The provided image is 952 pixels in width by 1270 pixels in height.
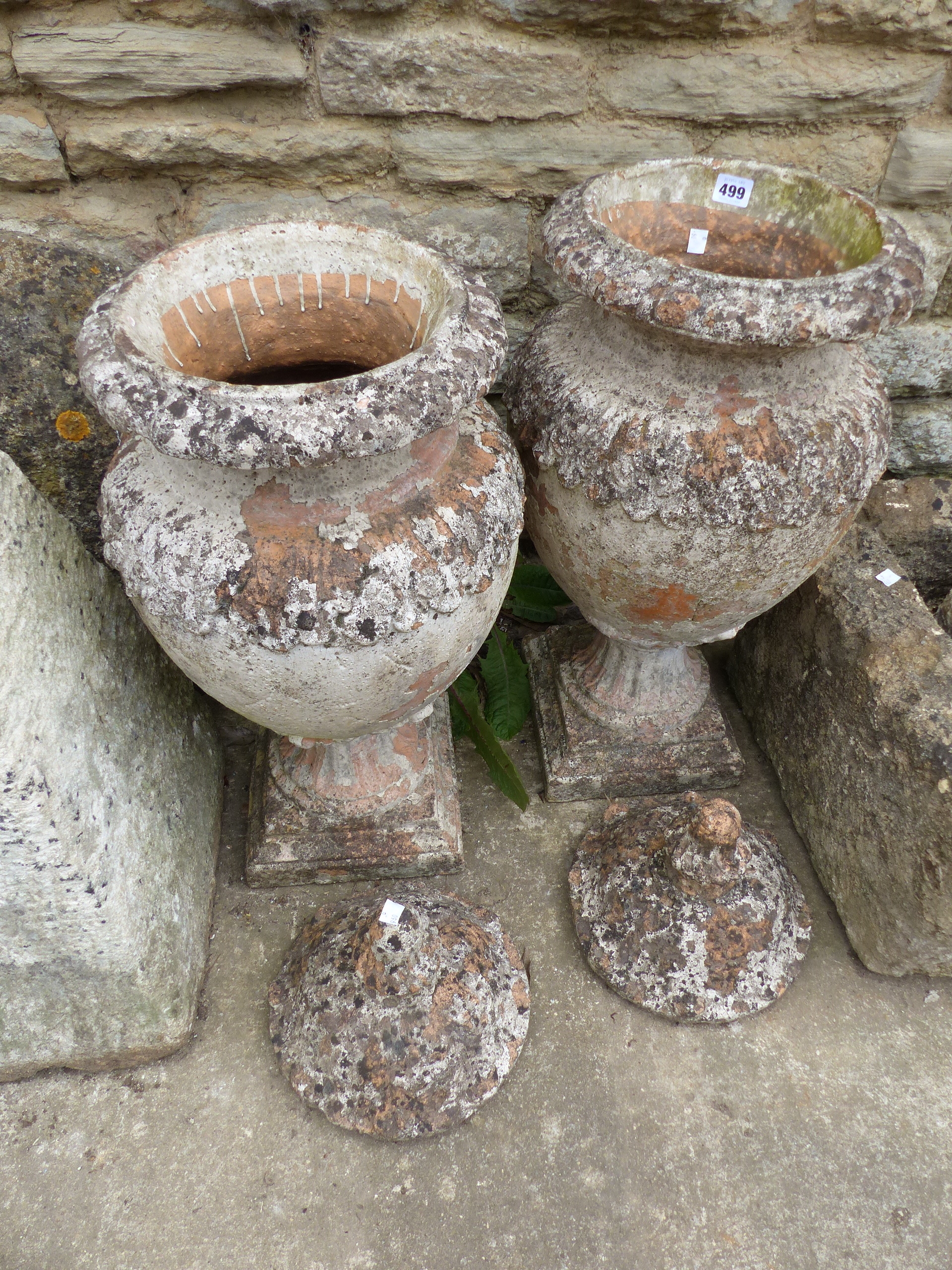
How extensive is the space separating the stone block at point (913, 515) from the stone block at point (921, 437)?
0.21m

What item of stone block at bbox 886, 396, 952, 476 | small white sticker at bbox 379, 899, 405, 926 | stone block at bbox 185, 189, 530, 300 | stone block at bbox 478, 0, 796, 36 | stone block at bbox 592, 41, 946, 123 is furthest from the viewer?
stone block at bbox 886, 396, 952, 476

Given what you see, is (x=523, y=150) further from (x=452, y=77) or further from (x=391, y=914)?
(x=391, y=914)

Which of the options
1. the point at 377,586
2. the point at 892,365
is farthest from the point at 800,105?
the point at 377,586

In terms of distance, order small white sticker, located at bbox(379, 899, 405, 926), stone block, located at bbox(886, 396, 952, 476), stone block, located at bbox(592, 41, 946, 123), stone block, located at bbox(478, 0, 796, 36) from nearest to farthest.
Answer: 1. small white sticker, located at bbox(379, 899, 405, 926)
2. stone block, located at bbox(478, 0, 796, 36)
3. stone block, located at bbox(592, 41, 946, 123)
4. stone block, located at bbox(886, 396, 952, 476)

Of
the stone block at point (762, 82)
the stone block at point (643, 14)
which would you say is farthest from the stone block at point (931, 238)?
the stone block at point (643, 14)

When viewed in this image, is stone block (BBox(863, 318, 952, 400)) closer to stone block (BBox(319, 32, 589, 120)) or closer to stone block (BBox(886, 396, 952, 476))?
stone block (BBox(886, 396, 952, 476))

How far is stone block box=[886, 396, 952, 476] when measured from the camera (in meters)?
2.44

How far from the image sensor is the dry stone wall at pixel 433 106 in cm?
171

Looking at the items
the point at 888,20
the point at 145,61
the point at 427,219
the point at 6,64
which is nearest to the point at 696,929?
the point at 427,219

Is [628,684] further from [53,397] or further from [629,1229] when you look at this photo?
[53,397]

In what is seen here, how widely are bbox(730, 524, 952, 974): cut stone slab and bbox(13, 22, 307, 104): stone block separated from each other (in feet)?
5.50

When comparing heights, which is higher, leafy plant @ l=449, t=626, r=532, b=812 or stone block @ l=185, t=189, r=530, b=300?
stone block @ l=185, t=189, r=530, b=300

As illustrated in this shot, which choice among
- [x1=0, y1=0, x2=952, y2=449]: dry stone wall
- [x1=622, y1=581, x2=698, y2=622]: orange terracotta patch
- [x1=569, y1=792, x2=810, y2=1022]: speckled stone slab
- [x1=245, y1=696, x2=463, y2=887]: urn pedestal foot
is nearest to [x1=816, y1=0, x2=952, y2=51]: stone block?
[x1=0, y1=0, x2=952, y2=449]: dry stone wall

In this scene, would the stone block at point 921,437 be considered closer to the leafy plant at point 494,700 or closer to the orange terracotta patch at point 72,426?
the leafy plant at point 494,700
